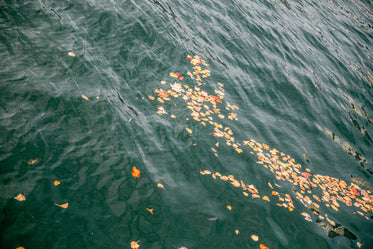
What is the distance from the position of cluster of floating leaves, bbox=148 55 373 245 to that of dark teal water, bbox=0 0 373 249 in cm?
22

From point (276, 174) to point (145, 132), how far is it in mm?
4142

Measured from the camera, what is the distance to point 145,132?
22.6 feet

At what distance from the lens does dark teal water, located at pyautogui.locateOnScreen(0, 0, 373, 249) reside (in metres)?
4.99

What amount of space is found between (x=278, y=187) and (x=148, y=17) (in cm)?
829

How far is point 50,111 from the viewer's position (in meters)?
6.18

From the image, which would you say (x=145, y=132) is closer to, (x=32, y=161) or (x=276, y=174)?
(x=32, y=161)

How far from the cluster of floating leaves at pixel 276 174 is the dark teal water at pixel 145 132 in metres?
0.22

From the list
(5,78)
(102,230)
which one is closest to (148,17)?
(5,78)

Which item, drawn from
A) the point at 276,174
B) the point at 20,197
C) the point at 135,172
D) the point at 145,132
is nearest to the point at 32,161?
the point at 20,197

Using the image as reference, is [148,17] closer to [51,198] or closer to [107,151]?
[107,151]

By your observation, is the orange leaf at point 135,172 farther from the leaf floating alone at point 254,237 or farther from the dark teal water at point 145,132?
the leaf floating alone at point 254,237

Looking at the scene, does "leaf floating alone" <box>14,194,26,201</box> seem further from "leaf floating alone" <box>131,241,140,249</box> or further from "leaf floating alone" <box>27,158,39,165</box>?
"leaf floating alone" <box>131,241,140,249</box>

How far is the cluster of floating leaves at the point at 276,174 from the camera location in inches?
275

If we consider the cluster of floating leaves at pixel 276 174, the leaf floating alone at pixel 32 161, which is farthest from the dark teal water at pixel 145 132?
the cluster of floating leaves at pixel 276 174
